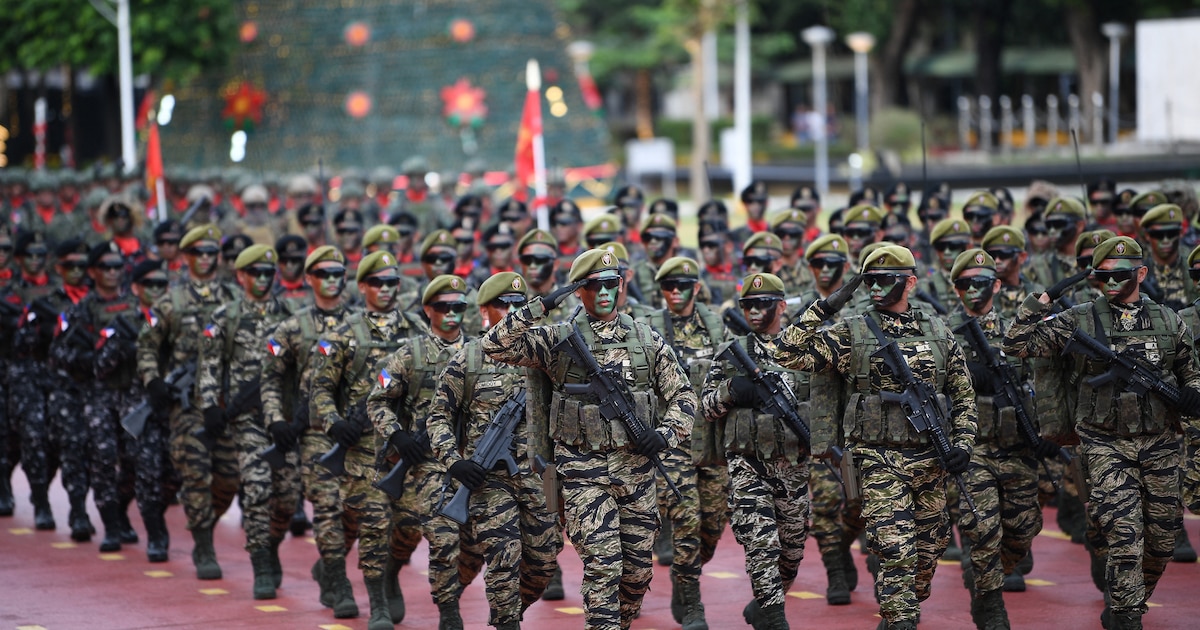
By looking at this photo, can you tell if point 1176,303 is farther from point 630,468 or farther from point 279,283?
point 279,283

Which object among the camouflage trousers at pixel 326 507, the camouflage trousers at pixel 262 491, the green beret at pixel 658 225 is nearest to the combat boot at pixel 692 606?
the camouflage trousers at pixel 326 507

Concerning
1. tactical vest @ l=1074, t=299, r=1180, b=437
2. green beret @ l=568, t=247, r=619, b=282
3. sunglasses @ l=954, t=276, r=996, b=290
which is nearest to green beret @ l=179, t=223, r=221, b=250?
green beret @ l=568, t=247, r=619, b=282

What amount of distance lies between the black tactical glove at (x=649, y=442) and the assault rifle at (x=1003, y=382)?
239 cm

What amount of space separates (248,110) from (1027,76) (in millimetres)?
31311

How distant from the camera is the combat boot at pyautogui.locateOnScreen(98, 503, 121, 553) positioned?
43.1 feet

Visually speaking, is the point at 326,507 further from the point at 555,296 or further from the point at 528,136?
the point at 528,136

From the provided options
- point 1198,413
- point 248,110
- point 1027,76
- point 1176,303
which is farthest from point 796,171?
point 1198,413

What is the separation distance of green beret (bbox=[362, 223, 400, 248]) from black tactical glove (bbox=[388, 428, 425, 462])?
371 cm

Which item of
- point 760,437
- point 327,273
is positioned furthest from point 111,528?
point 760,437

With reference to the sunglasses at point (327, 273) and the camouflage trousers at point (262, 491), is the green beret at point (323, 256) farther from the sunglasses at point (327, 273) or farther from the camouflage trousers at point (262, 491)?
the camouflage trousers at point (262, 491)

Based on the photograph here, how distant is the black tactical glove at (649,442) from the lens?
Answer: 880 cm

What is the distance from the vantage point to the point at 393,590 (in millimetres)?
10742

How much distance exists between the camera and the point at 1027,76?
5938 cm

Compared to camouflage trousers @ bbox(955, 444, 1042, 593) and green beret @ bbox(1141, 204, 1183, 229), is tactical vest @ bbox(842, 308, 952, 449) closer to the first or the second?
camouflage trousers @ bbox(955, 444, 1042, 593)
